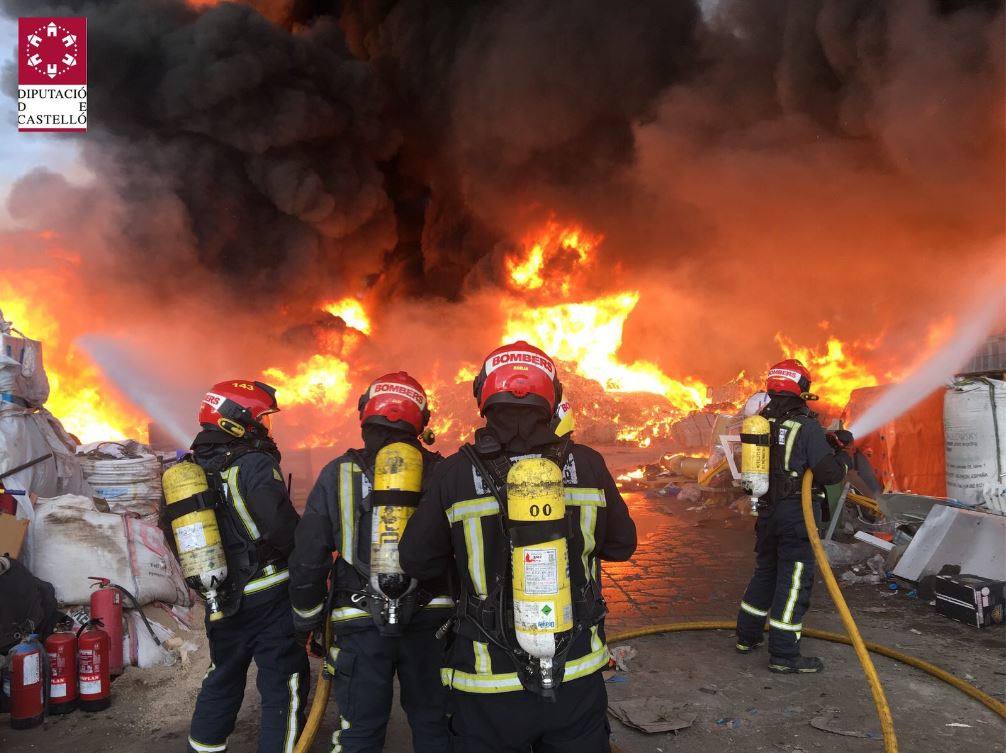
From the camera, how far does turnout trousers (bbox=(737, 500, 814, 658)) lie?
3.89m

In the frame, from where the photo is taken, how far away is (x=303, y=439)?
49.3 feet

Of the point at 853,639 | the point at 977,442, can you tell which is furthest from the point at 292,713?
the point at 977,442

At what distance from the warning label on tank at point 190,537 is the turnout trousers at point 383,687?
70 cm

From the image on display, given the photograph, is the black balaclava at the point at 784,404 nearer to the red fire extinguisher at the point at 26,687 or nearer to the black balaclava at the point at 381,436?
the black balaclava at the point at 381,436

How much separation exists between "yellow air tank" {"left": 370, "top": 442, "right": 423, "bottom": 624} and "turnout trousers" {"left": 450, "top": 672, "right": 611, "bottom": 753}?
0.53 metres

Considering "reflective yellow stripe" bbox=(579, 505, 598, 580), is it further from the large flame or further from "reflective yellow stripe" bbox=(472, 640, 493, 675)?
the large flame

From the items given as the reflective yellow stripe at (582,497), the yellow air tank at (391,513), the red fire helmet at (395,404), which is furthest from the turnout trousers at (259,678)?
the reflective yellow stripe at (582,497)

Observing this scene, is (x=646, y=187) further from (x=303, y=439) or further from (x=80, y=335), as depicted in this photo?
(x=80, y=335)

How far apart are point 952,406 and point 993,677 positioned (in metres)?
3.34

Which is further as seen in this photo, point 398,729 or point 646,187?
point 646,187

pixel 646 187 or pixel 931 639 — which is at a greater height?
pixel 646 187

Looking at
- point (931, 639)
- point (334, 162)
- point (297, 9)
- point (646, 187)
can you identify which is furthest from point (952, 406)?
point (297, 9)

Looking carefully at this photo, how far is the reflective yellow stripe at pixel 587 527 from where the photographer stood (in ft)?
6.56

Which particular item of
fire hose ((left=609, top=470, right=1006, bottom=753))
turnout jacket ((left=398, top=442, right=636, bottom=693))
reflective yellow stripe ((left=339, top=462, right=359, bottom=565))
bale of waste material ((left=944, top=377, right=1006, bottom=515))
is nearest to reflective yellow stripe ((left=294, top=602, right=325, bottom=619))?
reflective yellow stripe ((left=339, top=462, right=359, bottom=565))
